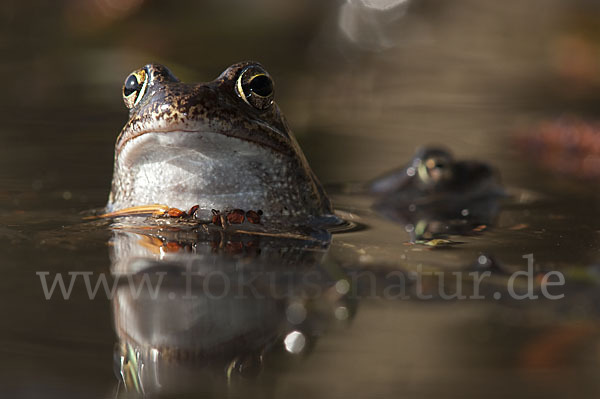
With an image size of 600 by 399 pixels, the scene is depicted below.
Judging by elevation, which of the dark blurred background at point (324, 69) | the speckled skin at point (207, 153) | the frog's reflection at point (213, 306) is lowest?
the frog's reflection at point (213, 306)

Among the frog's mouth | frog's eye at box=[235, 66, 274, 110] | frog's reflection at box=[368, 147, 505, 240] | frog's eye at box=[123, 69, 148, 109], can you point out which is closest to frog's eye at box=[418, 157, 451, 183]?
frog's reflection at box=[368, 147, 505, 240]

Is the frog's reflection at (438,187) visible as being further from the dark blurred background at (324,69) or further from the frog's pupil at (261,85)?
the frog's pupil at (261,85)

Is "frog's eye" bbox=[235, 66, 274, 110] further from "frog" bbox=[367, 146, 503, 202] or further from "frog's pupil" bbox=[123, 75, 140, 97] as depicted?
"frog" bbox=[367, 146, 503, 202]

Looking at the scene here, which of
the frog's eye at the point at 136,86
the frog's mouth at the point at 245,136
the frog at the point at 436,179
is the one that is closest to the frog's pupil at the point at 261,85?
the frog's mouth at the point at 245,136

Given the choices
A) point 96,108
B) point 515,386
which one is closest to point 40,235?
point 515,386

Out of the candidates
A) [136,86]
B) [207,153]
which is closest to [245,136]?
[207,153]

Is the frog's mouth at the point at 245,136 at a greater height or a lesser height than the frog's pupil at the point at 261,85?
lesser
